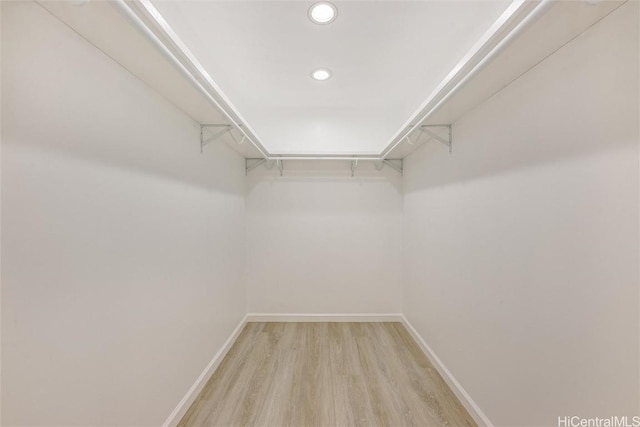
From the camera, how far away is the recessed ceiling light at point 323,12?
4.33ft

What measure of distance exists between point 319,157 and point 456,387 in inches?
88.9

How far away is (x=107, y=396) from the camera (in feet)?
3.51

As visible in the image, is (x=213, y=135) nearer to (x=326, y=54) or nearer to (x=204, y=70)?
(x=204, y=70)

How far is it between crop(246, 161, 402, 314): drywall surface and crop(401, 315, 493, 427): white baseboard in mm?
747

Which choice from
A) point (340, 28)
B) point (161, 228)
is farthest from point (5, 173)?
point (340, 28)

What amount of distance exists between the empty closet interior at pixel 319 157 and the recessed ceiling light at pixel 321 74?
18 mm

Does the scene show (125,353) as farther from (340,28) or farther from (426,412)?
(340,28)

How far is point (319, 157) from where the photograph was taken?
8.57 feet

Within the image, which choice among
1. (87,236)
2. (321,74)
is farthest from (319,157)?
(87,236)

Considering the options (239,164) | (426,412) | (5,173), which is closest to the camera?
(5,173)

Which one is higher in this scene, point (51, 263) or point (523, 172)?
point (523, 172)

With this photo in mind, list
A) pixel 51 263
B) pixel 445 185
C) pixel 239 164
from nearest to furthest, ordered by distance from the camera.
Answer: pixel 51 263, pixel 445 185, pixel 239 164

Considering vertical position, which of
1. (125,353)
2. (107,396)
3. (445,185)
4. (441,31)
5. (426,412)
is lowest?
(426,412)

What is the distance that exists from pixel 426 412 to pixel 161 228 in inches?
82.0
